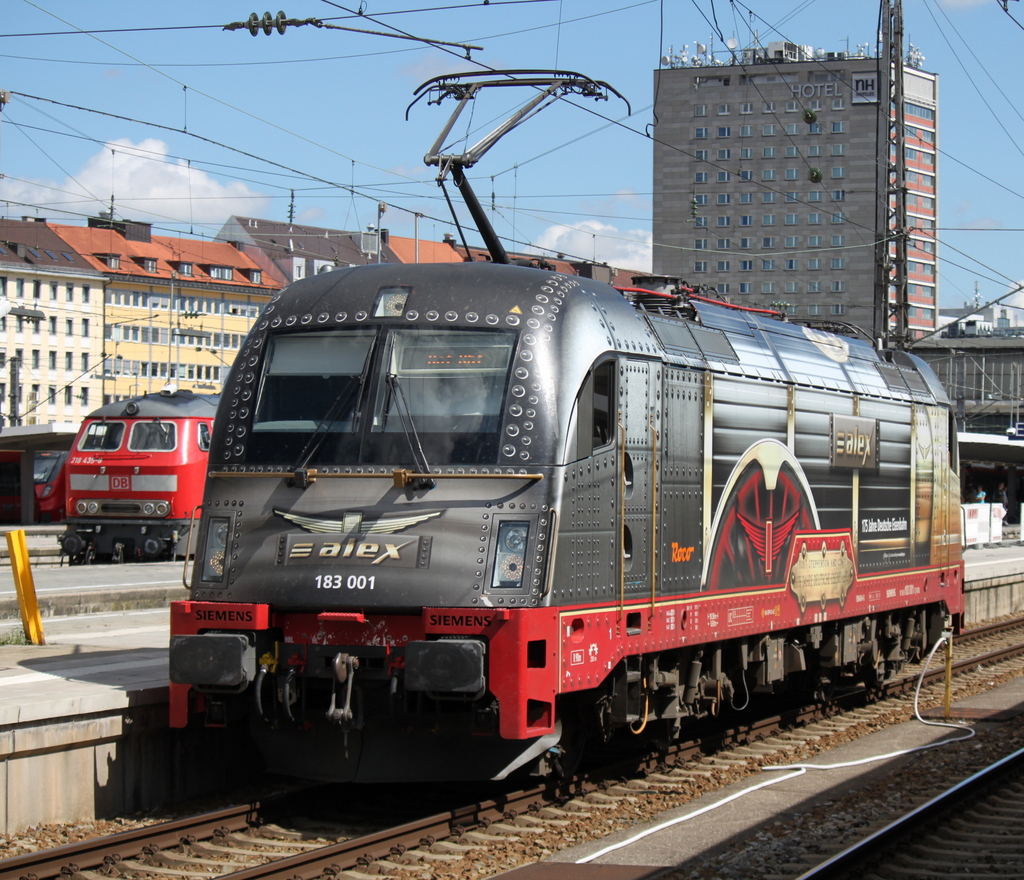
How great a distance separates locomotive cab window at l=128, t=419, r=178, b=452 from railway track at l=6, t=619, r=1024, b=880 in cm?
1542

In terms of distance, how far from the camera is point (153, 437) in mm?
24938

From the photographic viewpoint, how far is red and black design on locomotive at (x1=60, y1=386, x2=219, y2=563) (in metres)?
24.6

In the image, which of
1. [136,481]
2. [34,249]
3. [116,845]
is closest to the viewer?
[116,845]

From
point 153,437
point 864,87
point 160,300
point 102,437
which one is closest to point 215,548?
point 153,437

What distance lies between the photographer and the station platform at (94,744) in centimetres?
861

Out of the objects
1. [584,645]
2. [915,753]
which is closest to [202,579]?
[584,645]

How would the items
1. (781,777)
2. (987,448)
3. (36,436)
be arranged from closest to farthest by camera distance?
(781,777), (36,436), (987,448)

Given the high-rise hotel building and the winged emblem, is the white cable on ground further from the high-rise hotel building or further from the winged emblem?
the high-rise hotel building

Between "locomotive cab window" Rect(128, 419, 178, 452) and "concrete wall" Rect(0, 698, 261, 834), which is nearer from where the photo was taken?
"concrete wall" Rect(0, 698, 261, 834)

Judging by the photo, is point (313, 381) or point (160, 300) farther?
point (160, 300)

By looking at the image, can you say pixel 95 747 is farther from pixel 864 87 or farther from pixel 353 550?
pixel 864 87

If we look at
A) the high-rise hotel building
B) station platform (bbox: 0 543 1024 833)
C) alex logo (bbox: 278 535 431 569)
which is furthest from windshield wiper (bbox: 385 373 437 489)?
the high-rise hotel building

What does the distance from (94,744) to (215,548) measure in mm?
1503

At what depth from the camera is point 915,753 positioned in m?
12.2
